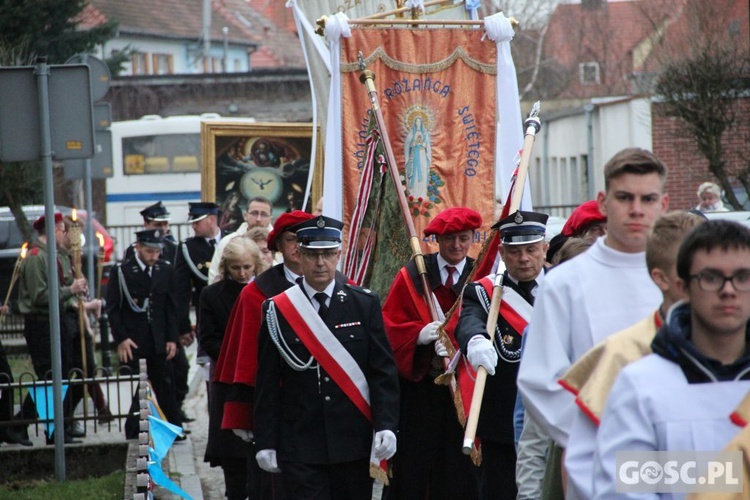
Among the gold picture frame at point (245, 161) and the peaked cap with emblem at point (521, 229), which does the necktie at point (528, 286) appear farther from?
the gold picture frame at point (245, 161)

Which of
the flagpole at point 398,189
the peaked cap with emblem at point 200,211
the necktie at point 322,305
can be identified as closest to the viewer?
the necktie at point 322,305

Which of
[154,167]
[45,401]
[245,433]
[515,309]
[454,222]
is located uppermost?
[154,167]

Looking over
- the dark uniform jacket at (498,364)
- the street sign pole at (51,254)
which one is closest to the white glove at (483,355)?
the dark uniform jacket at (498,364)

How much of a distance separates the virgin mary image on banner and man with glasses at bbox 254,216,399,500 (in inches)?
112

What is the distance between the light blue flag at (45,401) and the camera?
35.3 ft

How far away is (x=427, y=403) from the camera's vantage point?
25.8ft

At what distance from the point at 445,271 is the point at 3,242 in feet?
56.7

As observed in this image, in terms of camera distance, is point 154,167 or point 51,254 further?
point 154,167

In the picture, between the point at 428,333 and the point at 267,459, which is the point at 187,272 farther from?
the point at 267,459

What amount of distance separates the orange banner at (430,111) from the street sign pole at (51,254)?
2.01 m

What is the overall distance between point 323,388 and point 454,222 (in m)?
1.49

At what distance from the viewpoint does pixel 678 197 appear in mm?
31547

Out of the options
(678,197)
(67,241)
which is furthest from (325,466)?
(678,197)

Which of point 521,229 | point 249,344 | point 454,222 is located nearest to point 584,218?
point 454,222
